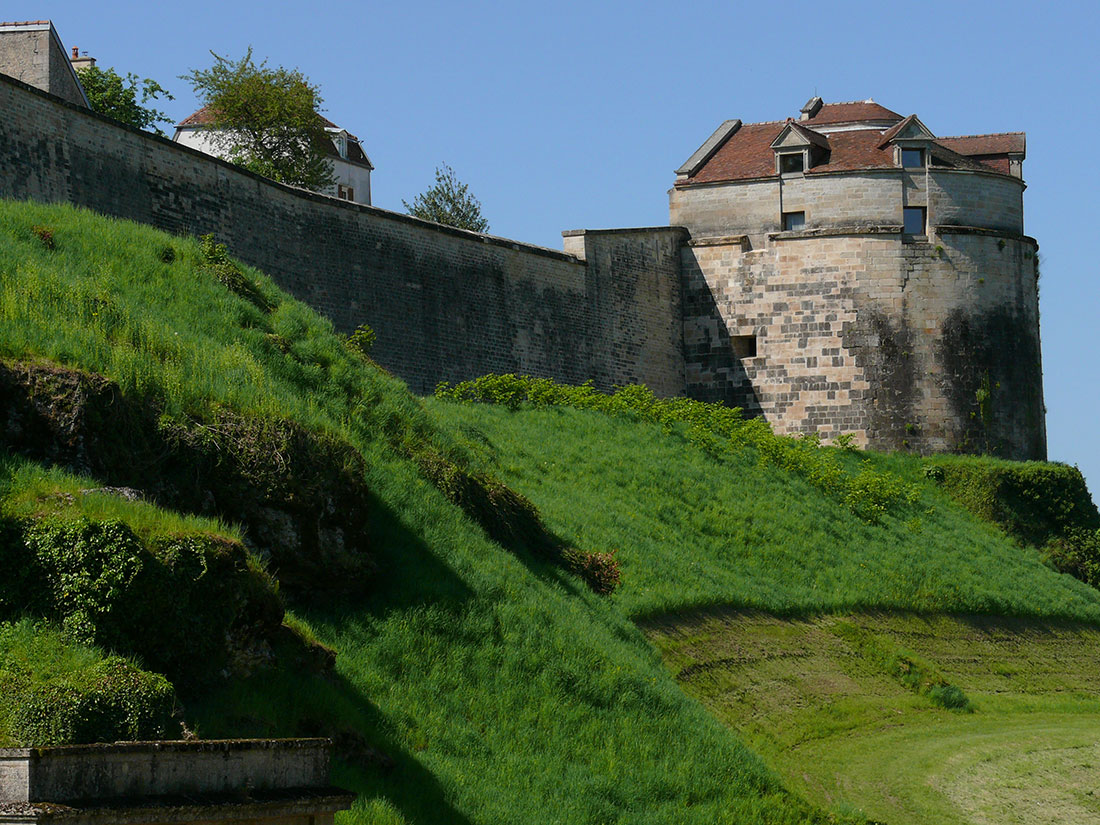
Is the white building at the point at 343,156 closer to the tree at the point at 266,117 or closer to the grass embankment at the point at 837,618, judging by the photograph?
the tree at the point at 266,117

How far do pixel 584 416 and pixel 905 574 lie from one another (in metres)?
6.14

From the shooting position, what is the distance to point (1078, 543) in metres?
31.0

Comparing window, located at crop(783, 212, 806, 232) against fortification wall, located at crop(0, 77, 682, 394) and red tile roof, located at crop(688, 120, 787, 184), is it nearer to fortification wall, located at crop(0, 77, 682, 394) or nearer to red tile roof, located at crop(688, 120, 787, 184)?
red tile roof, located at crop(688, 120, 787, 184)

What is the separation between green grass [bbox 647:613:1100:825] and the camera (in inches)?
564

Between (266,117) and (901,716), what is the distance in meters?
25.8

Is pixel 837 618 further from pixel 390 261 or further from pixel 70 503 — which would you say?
pixel 70 503

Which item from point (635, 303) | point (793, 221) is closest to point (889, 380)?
point (793, 221)

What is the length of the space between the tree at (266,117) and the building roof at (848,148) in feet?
33.4

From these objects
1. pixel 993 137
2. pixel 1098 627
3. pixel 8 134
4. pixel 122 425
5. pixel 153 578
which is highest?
pixel 993 137

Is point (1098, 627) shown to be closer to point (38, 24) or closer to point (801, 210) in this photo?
point (801, 210)

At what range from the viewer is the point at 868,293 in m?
33.7

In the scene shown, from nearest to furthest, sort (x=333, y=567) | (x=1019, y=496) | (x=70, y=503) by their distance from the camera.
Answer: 1. (x=70, y=503)
2. (x=333, y=567)
3. (x=1019, y=496)

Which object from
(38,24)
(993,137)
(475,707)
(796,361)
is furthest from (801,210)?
(475,707)

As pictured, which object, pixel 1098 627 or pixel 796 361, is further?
pixel 796 361
